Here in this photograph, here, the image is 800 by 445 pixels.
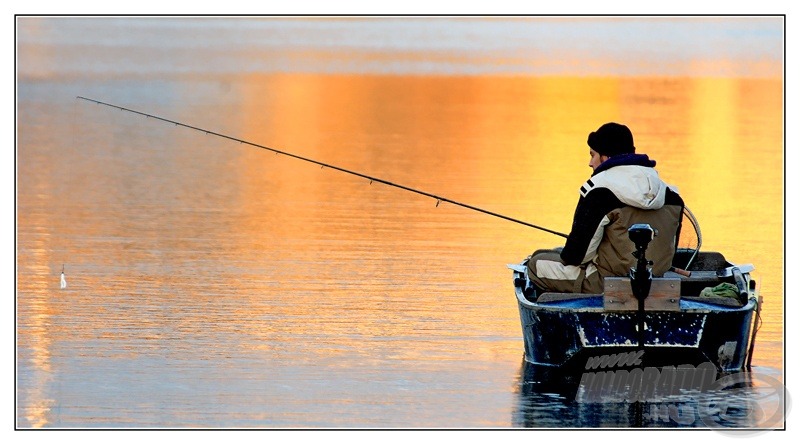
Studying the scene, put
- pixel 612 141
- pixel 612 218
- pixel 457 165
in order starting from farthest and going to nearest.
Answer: pixel 457 165, pixel 612 141, pixel 612 218

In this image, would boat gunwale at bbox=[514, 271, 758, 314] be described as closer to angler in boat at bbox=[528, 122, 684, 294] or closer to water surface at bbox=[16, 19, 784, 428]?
angler in boat at bbox=[528, 122, 684, 294]

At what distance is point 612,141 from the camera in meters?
10.5

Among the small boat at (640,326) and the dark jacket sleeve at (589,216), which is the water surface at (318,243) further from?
the dark jacket sleeve at (589,216)

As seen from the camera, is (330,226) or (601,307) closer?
(601,307)

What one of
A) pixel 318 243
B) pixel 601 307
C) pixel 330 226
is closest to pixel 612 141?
pixel 601 307

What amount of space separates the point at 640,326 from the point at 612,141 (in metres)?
1.18

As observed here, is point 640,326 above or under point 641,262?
under

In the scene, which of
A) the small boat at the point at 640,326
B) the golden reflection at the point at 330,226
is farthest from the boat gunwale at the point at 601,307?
the golden reflection at the point at 330,226

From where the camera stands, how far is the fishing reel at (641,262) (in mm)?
9844

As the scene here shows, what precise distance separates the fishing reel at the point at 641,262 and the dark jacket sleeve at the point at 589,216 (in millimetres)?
432

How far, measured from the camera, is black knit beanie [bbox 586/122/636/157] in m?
10.5

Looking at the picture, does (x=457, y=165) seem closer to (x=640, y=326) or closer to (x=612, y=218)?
(x=612, y=218)

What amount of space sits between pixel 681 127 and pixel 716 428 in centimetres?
1989

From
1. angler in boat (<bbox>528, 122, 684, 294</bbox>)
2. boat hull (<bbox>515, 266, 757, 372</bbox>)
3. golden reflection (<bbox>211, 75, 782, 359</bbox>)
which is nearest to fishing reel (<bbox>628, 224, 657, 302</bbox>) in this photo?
boat hull (<bbox>515, 266, 757, 372</bbox>)
